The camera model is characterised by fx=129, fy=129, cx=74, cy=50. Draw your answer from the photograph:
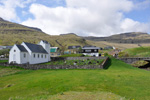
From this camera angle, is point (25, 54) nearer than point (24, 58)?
No

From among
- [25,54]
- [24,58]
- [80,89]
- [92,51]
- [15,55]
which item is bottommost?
[80,89]

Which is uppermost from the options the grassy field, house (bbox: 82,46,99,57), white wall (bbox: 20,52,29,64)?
house (bbox: 82,46,99,57)

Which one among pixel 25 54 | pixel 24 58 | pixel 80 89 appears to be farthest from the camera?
pixel 25 54

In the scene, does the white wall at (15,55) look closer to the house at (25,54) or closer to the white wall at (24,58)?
the house at (25,54)

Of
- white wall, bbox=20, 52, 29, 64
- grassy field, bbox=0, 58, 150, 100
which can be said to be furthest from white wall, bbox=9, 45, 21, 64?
grassy field, bbox=0, 58, 150, 100

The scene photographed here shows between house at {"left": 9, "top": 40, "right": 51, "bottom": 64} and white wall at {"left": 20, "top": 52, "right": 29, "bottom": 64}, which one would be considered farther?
Result: white wall at {"left": 20, "top": 52, "right": 29, "bottom": 64}

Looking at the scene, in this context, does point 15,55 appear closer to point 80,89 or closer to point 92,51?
point 80,89

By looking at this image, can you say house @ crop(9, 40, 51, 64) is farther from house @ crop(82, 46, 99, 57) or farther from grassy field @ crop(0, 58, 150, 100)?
house @ crop(82, 46, 99, 57)

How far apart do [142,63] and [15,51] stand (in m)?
57.6

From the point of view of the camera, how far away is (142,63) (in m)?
63.1

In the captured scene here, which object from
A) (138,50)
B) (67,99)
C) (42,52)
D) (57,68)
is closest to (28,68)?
(57,68)

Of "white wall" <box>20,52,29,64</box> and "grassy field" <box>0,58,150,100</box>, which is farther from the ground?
"white wall" <box>20,52,29,64</box>

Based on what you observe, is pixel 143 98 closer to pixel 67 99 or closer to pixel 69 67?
pixel 67 99

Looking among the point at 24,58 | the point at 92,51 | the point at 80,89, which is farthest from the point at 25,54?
the point at 92,51
